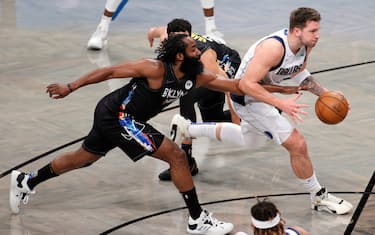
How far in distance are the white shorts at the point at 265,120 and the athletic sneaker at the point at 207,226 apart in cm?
74

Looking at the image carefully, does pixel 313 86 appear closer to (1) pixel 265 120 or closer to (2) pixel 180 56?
(1) pixel 265 120

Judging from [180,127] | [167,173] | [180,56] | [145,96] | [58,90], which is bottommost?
[167,173]

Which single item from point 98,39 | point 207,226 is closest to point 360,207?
point 207,226

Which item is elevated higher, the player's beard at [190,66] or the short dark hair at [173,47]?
the short dark hair at [173,47]

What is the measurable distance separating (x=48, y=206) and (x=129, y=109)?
112 centimetres

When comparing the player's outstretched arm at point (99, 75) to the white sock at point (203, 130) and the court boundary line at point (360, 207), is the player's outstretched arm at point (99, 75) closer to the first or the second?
the white sock at point (203, 130)

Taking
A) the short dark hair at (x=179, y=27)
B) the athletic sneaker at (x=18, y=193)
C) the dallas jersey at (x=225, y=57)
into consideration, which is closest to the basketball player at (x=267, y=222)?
the athletic sneaker at (x=18, y=193)

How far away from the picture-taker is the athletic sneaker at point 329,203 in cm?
697

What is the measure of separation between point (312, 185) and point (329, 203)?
179 mm

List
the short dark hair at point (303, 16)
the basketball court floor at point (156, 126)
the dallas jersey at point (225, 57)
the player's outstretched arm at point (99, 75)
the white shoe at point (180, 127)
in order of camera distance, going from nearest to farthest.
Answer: the player's outstretched arm at point (99, 75), the short dark hair at point (303, 16), the basketball court floor at point (156, 126), the white shoe at point (180, 127), the dallas jersey at point (225, 57)

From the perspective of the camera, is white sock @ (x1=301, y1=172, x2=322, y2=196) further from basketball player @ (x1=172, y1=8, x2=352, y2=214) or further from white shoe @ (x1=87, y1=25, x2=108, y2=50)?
white shoe @ (x1=87, y1=25, x2=108, y2=50)

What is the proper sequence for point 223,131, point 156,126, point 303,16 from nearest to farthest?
point 303,16 < point 223,131 < point 156,126

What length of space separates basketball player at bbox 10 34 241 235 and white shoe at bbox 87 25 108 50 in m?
4.62

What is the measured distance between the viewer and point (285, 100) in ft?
21.7
